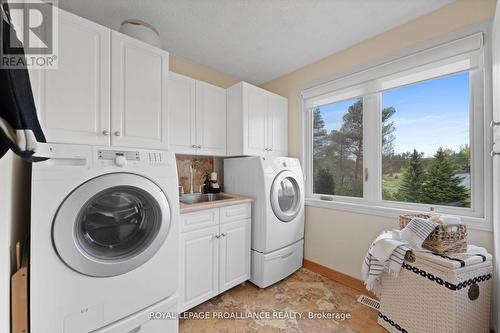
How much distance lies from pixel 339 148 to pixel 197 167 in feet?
5.47

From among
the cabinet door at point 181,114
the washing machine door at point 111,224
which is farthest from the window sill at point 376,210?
the washing machine door at point 111,224

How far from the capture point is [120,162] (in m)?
1.20

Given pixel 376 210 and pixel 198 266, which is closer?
pixel 198 266

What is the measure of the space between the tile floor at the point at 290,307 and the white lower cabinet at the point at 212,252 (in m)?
0.12

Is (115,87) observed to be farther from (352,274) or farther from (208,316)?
(352,274)

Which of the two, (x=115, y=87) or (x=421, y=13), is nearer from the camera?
(x=115, y=87)

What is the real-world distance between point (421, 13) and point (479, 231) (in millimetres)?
1722

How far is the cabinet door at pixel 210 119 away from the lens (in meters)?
2.15

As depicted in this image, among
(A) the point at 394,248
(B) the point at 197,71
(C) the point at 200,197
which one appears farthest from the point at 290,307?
(B) the point at 197,71

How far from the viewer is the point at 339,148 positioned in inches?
92.8

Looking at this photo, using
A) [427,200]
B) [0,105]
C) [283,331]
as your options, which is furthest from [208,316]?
[427,200]

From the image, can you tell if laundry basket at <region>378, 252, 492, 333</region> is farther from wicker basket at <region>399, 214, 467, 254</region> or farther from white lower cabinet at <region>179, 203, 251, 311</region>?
white lower cabinet at <region>179, 203, 251, 311</region>

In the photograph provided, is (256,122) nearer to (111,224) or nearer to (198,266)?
(198,266)

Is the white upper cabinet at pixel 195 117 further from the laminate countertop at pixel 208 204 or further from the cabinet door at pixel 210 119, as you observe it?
the laminate countertop at pixel 208 204
